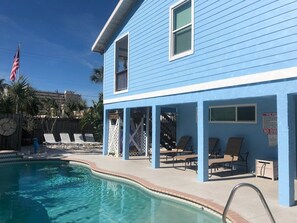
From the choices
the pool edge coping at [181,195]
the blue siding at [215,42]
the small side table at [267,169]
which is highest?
the blue siding at [215,42]

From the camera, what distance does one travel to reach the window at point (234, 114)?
11236mm

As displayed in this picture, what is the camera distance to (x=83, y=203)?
812 cm

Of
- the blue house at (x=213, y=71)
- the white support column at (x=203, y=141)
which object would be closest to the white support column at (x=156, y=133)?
the blue house at (x=213, y=71)

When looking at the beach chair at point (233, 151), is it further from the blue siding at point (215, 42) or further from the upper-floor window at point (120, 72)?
the upper-floor window at point (120, 72)

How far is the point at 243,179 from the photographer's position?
32.1 feet

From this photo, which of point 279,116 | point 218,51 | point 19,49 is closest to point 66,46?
point 19,49

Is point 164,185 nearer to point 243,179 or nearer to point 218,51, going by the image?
point 243,179

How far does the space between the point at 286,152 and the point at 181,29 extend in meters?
5.89

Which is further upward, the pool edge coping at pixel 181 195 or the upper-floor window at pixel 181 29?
the upper-floor window at pixel 181 29

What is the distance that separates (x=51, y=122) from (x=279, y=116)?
69.3ft

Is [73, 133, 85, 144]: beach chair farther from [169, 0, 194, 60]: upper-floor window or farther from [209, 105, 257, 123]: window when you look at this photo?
[169, 0, 194, 60]: upper-floor window

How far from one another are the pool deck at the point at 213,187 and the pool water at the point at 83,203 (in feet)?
1.27

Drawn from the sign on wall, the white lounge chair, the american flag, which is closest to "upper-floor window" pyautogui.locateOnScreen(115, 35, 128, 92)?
the white lounge chair

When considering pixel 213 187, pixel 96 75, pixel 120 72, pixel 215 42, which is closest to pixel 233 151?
pixel 213 187
